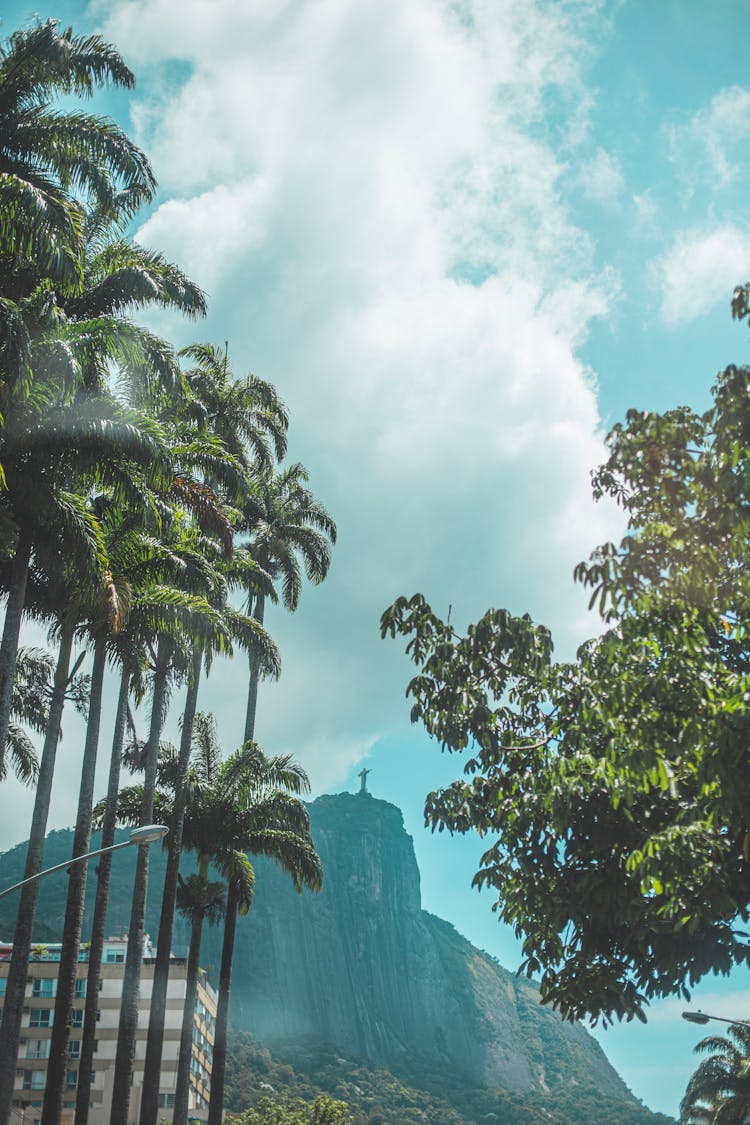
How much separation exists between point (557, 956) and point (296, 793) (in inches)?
904

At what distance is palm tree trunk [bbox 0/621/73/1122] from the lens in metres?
22.7

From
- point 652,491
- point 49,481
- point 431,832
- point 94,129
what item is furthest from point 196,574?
point 652,491

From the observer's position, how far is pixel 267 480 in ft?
142

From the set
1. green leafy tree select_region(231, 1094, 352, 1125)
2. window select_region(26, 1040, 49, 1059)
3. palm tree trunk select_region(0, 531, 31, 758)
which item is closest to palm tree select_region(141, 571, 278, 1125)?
palm tree trunk select_region(0, 531, 31, 758)

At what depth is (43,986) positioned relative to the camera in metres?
81.9

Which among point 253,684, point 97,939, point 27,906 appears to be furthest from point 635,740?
point 253,684

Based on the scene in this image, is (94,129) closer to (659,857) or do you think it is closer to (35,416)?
(35,416)

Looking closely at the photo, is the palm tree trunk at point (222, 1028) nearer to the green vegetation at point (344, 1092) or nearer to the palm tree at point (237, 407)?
the palm tree at point (237, 407)

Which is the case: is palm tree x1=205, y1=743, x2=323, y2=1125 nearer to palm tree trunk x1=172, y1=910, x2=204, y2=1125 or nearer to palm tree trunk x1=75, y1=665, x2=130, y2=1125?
palm tree trunk x1=172, y1=910, x2=204, y2=1125

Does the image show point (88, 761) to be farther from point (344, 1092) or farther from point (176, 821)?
point (344, 1092)

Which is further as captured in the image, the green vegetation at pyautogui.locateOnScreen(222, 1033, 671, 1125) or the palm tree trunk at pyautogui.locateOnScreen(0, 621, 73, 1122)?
the green vegetation at pyautogui.locateOnScreen(222, 1033, 671, 1125)

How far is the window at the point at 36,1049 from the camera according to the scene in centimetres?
8019

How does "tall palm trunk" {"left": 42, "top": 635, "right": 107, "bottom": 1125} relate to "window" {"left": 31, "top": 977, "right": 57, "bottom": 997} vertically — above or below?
below

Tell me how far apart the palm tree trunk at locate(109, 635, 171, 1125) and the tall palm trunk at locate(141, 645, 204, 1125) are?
0.64 meters
